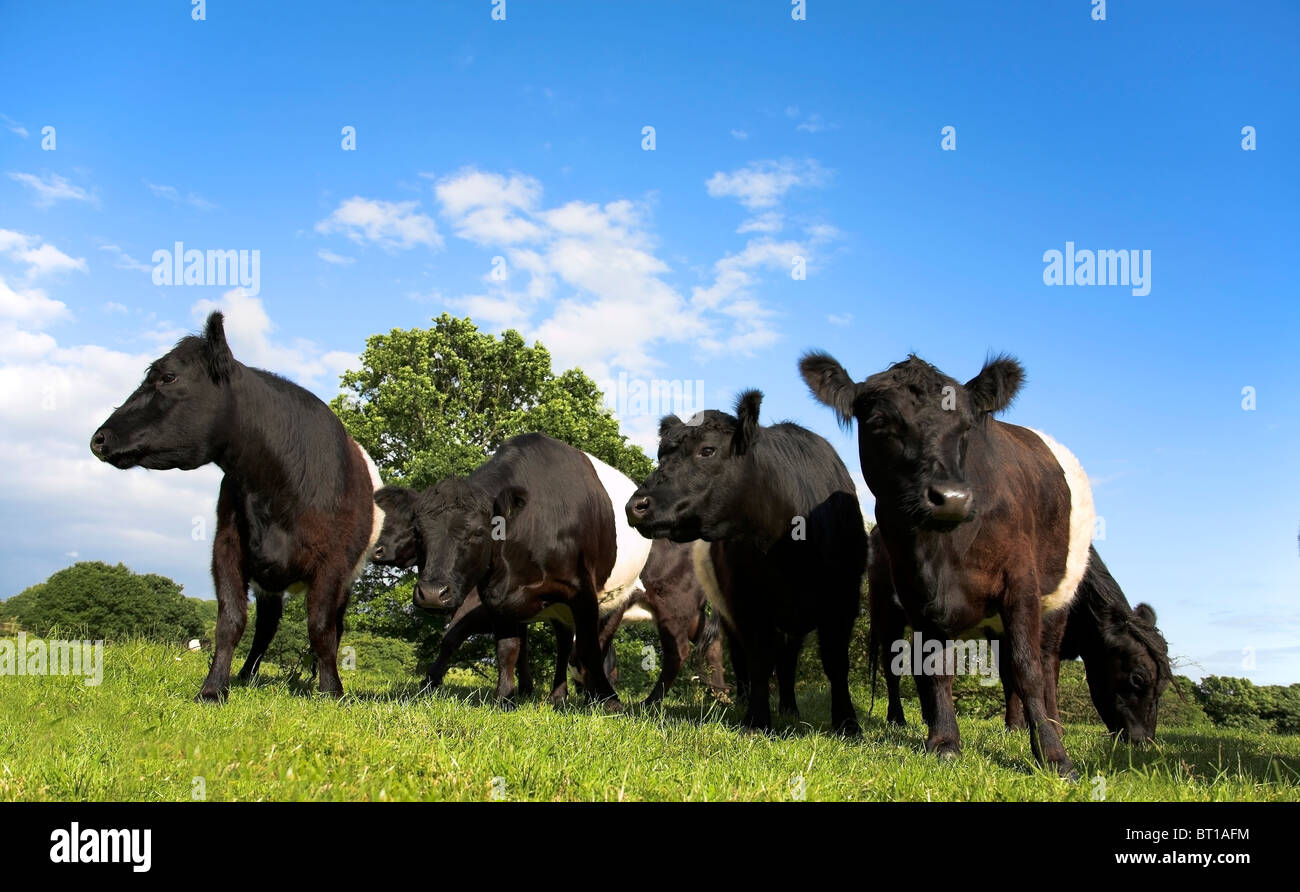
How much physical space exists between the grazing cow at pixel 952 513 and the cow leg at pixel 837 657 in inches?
47.5

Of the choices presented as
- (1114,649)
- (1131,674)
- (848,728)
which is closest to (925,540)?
(848,728)

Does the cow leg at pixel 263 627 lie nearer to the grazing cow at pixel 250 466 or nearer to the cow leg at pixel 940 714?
the grazing cow at pixel 250 466

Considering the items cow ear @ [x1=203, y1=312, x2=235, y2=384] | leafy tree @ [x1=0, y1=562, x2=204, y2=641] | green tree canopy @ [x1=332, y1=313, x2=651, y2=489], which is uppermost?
green tree canopy @ [x1=332, y1=313, x2=651, y2=489]

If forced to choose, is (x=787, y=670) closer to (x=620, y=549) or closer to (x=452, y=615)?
(x=620, y=549)

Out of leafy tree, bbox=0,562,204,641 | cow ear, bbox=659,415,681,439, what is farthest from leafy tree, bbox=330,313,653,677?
cow ear, bbox=659,415,681,439

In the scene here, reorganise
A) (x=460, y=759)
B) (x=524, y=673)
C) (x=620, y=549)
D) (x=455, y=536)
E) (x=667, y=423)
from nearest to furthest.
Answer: (x=460, y=759) < (x=455, y=536) < (x=667, y=423) < (x=620, y=549) < (x=524, y=673)

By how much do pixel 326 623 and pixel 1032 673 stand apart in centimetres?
581

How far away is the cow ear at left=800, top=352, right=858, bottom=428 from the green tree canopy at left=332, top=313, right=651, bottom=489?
18.1 meters

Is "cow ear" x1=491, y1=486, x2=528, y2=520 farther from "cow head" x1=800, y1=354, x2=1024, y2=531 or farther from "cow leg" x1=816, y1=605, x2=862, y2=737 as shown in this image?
"cow head" x1=800, y1=354, x2=1024, y2=531

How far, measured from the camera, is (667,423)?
8547 millimetres

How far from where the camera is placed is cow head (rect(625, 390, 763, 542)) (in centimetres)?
767
